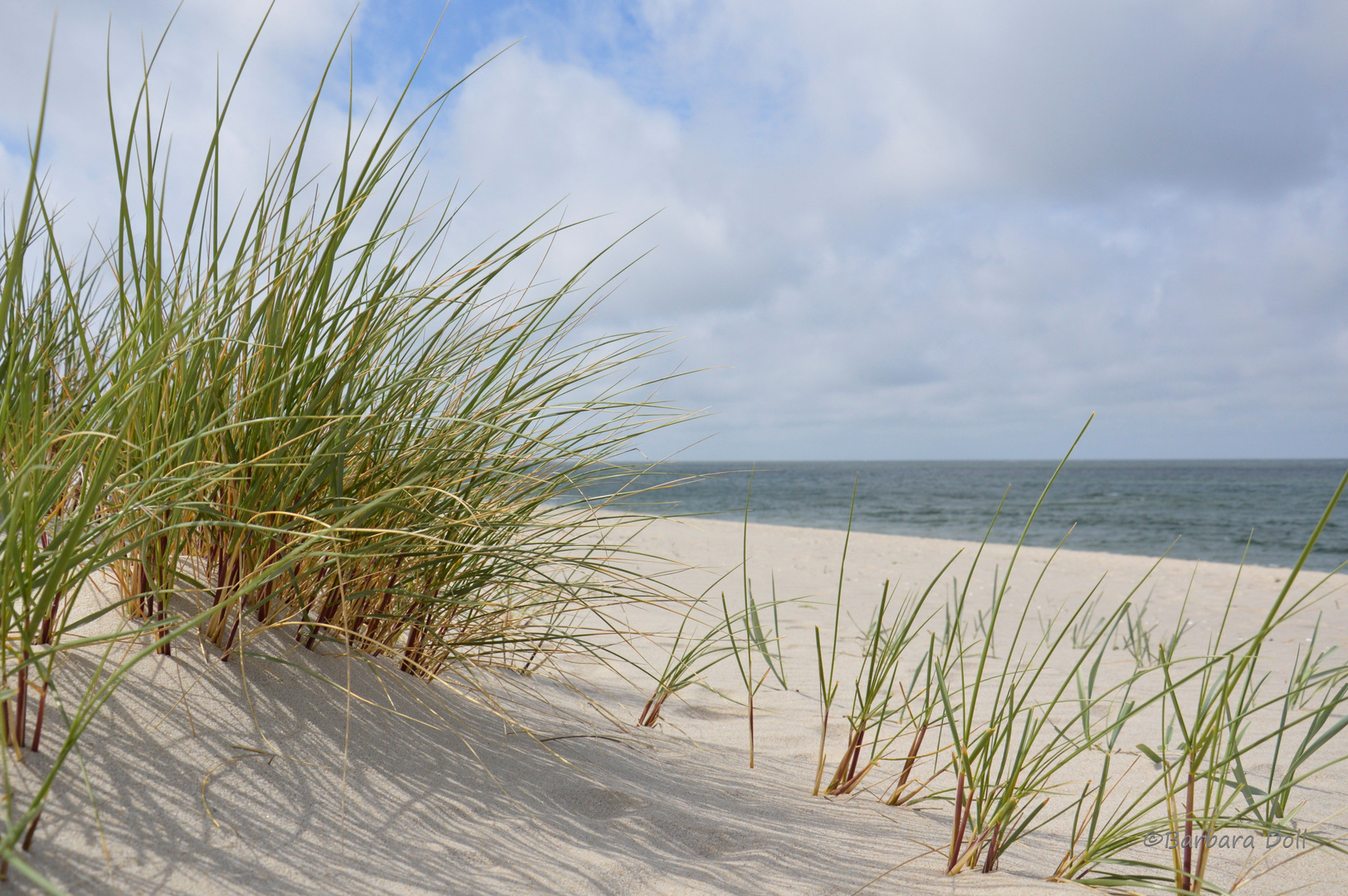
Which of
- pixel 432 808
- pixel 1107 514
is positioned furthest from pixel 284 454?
pixel 1107 514

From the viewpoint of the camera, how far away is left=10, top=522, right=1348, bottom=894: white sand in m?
1.03

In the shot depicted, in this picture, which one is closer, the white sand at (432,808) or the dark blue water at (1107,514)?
the white sand at (432,808)

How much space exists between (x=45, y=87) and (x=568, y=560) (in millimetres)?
1086

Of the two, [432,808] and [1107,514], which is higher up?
[1107,514]

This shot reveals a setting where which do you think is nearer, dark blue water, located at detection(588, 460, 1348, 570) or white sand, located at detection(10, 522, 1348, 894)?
white sand, located at detection(10, 522, 1348, 894)

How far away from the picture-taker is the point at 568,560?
159cm

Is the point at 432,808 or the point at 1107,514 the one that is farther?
the point at 1107,514

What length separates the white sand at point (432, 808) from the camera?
1030mm

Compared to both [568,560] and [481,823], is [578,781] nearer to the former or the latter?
[481,823]

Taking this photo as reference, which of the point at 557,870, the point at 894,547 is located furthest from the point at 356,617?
the point at 894,547

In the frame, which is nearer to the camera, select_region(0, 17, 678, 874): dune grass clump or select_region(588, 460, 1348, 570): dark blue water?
select_region(0, 17, 678, 874): dune grass clump

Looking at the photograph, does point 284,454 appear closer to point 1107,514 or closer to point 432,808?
point 432,808

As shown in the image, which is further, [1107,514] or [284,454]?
[1107,514]

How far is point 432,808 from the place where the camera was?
50.6 inches
